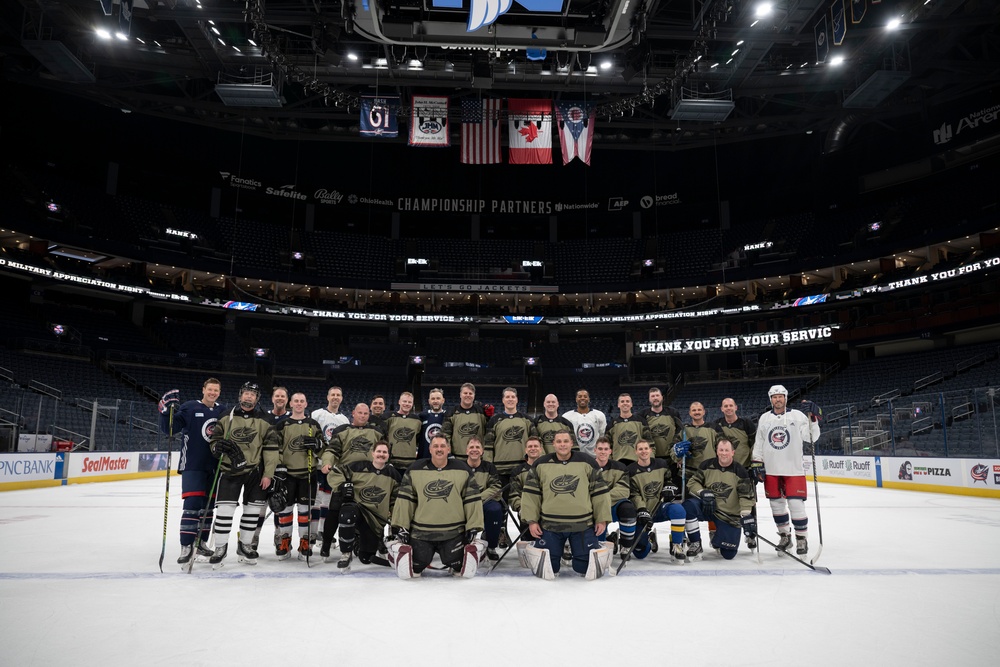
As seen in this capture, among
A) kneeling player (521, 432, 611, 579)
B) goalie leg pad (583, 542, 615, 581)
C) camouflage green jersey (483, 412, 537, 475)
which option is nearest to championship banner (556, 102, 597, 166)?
camouflage green jersey (483, 412, 537, 475)

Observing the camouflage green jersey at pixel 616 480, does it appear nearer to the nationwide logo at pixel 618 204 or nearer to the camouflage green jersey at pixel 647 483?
the camouflage green jersey at pixel 647 483

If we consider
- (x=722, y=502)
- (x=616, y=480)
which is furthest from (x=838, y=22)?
(x=616, y=480)

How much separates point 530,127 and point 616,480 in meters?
16.5

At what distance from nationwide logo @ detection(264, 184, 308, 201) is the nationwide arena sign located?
24.3 m

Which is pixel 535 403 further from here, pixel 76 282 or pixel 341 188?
pixel 76 282

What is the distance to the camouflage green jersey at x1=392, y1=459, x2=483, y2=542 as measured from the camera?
6176 mm

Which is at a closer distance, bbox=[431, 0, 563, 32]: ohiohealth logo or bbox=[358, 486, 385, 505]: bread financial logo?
bbox=[431, 0, 563, 32]: ohiohealth logo

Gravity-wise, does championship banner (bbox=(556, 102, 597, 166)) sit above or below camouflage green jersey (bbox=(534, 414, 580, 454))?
above

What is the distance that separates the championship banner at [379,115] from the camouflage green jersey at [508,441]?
16.7m

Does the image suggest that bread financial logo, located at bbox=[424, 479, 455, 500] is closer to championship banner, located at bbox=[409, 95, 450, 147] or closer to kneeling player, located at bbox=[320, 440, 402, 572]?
kneeling player, located at bbox=[320, 440, 402, 572]

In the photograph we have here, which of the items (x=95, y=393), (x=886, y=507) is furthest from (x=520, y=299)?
(x=886, y=507)

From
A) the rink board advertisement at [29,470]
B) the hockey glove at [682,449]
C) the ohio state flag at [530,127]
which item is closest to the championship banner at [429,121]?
the ohio state flag at [530,127]

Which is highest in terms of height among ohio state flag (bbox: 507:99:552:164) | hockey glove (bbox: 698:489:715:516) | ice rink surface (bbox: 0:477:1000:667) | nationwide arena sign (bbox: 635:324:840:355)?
ohio state flag (bbox: 507:99:552:164)

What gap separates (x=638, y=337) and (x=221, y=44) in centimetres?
2852
